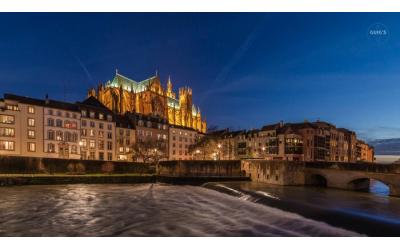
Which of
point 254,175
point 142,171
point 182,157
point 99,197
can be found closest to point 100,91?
point 182,157

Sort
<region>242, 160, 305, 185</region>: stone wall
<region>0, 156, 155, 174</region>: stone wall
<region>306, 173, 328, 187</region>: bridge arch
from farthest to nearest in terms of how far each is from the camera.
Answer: <region>306, 173, 328, 187</region>: bridge arch, <region>0, 156, 155, 174</region>: stone wall, <region>242, 160, 305, 185</region>: stone wall

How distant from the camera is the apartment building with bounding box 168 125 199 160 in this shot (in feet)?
226

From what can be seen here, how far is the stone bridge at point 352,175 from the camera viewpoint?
88.1 ft

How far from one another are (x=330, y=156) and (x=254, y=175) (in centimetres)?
3443

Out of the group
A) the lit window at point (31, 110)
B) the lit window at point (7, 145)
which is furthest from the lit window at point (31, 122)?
the lit window at point (7, 145)

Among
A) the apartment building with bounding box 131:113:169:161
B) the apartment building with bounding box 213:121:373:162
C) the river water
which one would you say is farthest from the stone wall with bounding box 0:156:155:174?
the apartment building with bounding box 213:121:373:162

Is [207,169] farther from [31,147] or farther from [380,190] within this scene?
[31,147]

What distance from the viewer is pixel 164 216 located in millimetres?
17938

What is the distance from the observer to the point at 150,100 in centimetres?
7725

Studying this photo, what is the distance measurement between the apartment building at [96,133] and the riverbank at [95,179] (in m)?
13.5

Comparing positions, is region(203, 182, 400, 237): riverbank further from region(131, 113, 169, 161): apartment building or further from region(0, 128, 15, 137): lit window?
region(131, 113, 169, 161): apartment building

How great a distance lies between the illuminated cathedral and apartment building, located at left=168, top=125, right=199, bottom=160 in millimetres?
7636

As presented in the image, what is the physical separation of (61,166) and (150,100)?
129 ft
